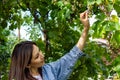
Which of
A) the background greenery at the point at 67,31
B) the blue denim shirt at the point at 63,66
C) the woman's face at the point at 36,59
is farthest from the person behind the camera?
the background greenery at the point at 67,31

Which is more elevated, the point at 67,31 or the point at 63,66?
the point at 67,31

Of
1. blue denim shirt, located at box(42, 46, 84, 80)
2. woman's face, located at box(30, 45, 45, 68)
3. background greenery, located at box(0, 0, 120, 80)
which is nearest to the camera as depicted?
woman's face, located at box(30, 45, 45, 68)

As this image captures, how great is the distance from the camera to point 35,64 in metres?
2.66

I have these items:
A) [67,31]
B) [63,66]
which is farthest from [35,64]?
[67,31]

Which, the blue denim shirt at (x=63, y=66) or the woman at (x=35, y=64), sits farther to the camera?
the blue denim shirt at (x=63, y=66)

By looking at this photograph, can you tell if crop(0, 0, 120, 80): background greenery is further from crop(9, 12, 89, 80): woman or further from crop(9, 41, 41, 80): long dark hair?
crop(9, 41, 41, 80): long dark hair

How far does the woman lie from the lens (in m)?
2.66

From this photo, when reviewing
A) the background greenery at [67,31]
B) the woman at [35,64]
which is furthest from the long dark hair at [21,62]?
→ the background greenery at [67,31]

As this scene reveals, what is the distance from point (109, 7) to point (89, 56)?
3.00 feet

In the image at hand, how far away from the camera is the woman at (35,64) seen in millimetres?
2660

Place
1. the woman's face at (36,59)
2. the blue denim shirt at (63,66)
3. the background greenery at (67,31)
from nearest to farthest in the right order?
the woman's face at (36,59) → the blue denim shirt at (63,66) → the background greenery at (67,31)

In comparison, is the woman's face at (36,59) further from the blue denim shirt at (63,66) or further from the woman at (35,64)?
the blue denim shirt at (63,66)

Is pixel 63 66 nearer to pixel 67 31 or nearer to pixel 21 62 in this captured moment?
pixel 21 62

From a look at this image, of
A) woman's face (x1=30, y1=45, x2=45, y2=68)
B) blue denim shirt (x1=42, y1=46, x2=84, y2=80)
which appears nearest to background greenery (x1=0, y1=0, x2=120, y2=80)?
blue denim shirt (x1=42, y1=46, x2=84, y2=80)
